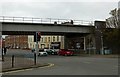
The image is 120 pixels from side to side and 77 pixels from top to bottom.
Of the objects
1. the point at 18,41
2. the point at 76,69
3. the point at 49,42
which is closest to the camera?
the point at 76,69

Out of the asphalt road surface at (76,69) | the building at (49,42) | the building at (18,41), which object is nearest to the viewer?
the asphalt road surface at (76,69)

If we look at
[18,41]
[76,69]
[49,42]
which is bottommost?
[76,69]

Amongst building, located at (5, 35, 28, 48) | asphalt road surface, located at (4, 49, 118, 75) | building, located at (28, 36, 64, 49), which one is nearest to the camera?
asphalt road surface, located at (4, 49, 118, 75)

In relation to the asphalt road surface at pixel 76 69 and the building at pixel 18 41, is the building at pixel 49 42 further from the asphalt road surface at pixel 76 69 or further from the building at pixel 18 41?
the asphalt road surface at pixel 76 69

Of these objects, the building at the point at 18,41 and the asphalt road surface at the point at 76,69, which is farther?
the building at the point at 18,41

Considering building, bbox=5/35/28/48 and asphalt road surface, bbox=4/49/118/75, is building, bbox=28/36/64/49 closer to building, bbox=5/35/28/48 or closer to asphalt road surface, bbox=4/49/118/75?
building, bbox=5/35/28/48

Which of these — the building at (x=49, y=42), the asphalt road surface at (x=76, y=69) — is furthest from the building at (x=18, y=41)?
the asphalt road surface at (x=76, y=69)

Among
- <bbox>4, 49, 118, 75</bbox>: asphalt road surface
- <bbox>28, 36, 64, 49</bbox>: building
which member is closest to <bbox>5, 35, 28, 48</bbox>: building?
<bbox>28, 36, 64, 49</bbox>: building

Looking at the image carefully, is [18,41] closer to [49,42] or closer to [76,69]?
[49,42]

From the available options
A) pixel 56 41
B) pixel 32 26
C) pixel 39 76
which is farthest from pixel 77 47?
pixel 39 76

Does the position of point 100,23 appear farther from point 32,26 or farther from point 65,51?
point 32,26

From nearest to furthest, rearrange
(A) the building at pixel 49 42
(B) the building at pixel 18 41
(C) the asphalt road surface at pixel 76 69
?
(C) the asphalt road surface at pixel 76 69, (A) the building at pixel 49 42, (B) the building at pixel 18 41

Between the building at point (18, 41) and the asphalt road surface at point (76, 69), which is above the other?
the building at point (18, 41)

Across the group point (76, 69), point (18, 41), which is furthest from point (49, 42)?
point (76, 69)
